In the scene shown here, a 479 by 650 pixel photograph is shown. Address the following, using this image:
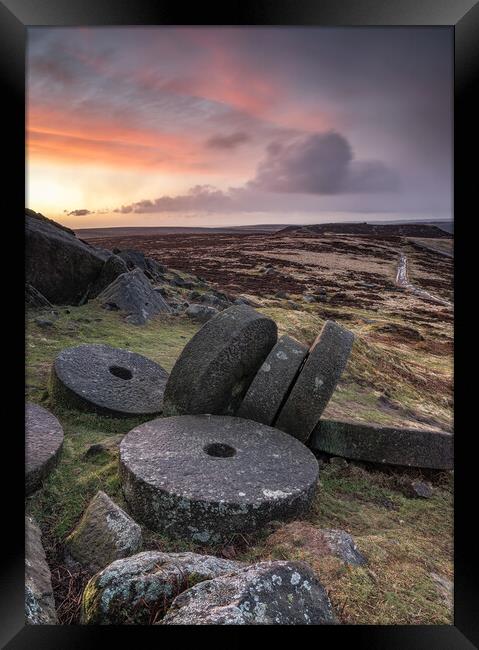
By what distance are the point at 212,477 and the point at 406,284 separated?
10.8m

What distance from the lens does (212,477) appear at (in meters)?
4.06

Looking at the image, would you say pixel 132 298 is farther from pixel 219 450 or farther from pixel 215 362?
pixel 219 450

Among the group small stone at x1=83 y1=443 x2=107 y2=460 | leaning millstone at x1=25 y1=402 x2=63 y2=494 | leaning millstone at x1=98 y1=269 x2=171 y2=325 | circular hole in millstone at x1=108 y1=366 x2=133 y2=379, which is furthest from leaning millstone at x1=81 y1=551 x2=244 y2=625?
leaning millstone at x1=98 y1=269 x2=171 y2=325

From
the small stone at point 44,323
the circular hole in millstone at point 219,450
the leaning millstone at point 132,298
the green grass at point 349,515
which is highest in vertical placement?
the leaning millstone at point 132,298

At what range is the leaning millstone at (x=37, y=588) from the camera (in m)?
3.04

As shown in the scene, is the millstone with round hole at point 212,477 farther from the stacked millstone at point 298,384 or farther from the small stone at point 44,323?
the small stone at point 44,323

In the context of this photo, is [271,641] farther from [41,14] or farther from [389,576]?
[41,14]

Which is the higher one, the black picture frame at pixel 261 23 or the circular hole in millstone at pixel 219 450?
the black picture frame at pixel 261 23

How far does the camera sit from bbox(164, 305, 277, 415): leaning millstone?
16.7 ft

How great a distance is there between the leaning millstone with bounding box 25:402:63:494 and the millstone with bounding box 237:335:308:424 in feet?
6.20

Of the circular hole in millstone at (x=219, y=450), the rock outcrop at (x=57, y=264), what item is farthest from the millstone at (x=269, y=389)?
the rock outcrop at (x=57, y=264)

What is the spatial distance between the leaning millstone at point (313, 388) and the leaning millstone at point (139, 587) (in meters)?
2.42

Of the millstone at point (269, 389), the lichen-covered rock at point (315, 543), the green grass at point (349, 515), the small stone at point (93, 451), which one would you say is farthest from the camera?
the millstone at point (269, 389)

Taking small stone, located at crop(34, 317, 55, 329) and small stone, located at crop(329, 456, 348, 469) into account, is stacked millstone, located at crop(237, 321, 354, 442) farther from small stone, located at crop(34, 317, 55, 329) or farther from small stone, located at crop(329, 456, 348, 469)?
small stone, located at crop(34, 317, 55, 329)
